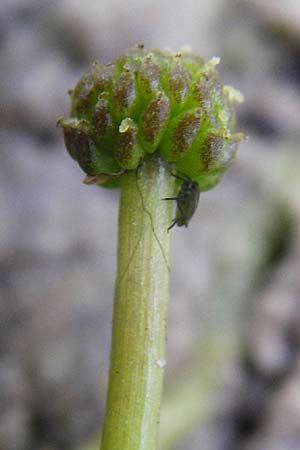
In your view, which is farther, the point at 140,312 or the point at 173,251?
the point at 173,251

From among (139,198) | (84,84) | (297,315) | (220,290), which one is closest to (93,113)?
(84,84)

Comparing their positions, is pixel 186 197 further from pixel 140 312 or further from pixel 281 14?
pixel 281 14

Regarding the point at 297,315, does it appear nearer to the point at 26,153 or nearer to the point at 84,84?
the point at 26,153

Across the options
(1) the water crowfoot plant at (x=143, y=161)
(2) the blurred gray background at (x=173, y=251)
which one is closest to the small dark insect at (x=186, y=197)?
(1) the water crowfoot plant at (x=143, y=161)

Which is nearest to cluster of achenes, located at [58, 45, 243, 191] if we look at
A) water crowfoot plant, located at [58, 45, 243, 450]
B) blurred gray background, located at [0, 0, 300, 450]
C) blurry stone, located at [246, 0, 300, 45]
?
water crowfoot plant, located at [58, 45, 243, 450]

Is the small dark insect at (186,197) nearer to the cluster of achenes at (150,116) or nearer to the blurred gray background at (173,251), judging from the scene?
the cluster of achenes at (150,116)

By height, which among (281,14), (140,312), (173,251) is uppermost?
(281,14)

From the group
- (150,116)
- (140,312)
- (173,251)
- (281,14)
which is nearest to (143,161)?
(150,116)
